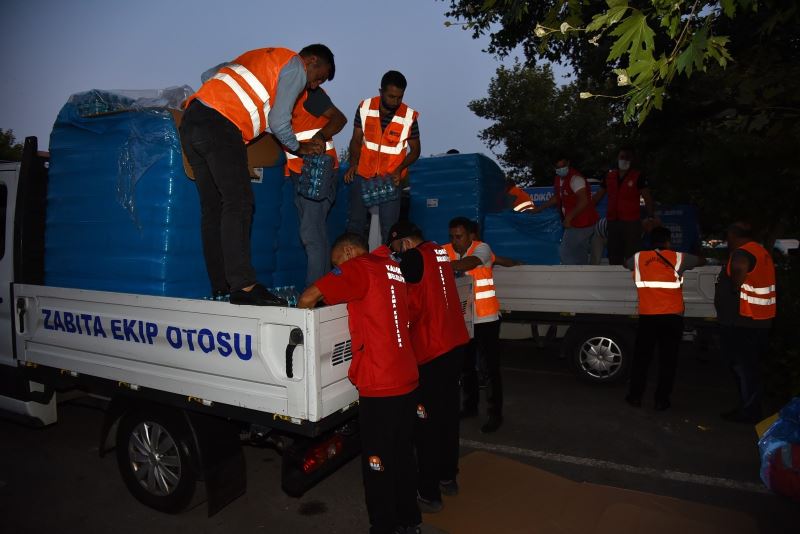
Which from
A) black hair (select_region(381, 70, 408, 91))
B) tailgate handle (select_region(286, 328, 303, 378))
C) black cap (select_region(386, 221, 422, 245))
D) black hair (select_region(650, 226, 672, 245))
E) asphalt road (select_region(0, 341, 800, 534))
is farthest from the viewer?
black hair (select_region(650, 226, 672, 245))

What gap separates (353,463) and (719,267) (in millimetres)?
4383

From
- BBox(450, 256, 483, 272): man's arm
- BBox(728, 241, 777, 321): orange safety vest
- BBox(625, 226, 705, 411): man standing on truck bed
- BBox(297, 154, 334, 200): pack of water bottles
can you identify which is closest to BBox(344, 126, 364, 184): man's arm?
BBox(297, 154, 334, 200): pack of water bottles

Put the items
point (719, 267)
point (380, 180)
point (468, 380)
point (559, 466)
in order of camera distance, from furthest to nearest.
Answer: point (719, 267) → point (468, 380) → point (380, 180) → point (559, 466)

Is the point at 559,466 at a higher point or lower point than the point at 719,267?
lower

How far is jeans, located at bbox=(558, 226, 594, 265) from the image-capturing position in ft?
23.4

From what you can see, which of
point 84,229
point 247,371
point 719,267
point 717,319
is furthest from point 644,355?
point 84,229

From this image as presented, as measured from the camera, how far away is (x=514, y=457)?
469 cm

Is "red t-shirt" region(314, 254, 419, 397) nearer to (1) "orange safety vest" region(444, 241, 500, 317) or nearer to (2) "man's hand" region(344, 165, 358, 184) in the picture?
(1) "orange safety vest" region(444, 241, 500, 317)

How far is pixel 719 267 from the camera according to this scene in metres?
6.17

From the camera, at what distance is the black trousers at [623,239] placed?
7273mm

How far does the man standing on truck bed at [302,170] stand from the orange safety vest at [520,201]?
378cm

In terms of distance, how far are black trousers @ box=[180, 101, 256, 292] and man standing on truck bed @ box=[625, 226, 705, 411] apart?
13.3ft

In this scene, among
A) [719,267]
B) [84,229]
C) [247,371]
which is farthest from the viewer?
[719,267]

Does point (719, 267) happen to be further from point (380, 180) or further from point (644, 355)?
point (380, 180)
